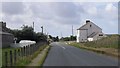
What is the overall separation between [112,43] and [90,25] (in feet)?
281

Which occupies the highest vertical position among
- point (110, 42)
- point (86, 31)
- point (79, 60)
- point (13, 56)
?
point (86, 31)

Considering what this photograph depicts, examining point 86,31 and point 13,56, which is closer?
point 13,56

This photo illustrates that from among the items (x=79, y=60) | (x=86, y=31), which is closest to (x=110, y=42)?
(x=79, y=60)

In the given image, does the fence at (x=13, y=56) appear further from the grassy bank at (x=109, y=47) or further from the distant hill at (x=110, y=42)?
the distant hill at (x=110, y=42)

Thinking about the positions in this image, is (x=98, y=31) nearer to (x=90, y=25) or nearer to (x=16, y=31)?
(x=90, y=25)

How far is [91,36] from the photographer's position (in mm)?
140000

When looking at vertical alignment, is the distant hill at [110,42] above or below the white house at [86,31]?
below

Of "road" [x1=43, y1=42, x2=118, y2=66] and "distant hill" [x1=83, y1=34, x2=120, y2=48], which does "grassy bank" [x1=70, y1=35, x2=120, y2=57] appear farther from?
"road" [x1=43, y1=42, x2=118, y2=66]

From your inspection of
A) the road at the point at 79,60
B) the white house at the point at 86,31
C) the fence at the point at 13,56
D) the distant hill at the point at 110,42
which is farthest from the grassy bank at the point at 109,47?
the white house at the point at 86,31

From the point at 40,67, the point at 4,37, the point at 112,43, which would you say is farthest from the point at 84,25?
the point at 40,67


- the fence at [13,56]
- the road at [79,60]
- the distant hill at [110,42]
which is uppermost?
the distant hill at [110,42]

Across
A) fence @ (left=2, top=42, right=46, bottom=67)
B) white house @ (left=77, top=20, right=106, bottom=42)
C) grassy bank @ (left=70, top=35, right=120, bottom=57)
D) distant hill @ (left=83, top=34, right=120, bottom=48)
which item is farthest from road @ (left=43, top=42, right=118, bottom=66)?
white house @ (left=77, top=20, right=106, bottom=42)

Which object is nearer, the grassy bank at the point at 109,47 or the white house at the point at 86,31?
the grassy bank at the point at 109,47

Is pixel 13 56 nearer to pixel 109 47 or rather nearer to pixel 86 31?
pixel 109 47
